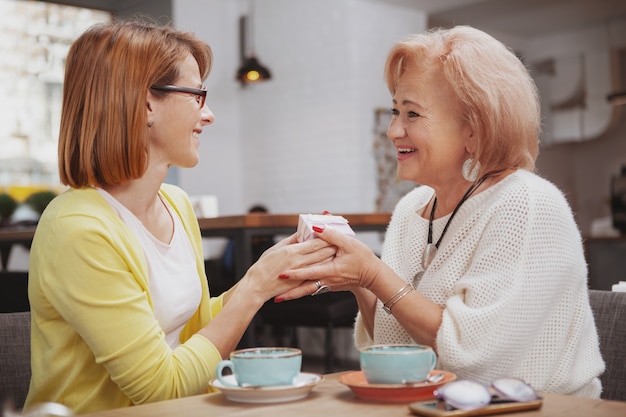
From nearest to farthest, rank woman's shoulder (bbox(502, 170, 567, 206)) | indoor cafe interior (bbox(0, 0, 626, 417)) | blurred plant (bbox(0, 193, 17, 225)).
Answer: woman's shoulder (bbox(502, 170, 567, 206)) → blurred plant (bbox(0, 193, 17, 225)) → indoor cafe interior (bbox(0, 0, 626, 417))

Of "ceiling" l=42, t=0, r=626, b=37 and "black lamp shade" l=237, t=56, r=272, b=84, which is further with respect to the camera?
"ceiling" l=42, t=0, r=626, b=37

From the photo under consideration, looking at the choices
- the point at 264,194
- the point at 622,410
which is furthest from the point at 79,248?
the point at 264,194

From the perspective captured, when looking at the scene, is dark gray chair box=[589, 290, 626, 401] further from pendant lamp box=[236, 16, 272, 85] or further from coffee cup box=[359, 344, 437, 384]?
pendant lamp box=[236, 16, 272, 85]

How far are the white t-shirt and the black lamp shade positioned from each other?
5.29 meters

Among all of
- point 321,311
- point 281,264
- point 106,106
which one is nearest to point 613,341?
point 281,264

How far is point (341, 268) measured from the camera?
61.1 inches

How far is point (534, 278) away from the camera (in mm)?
1431

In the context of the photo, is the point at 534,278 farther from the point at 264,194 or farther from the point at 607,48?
the point at 607,48

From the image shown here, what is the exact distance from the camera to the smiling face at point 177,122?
1630mm

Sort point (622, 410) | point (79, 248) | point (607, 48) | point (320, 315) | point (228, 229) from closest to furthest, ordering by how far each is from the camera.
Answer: point (622, 410) → point (79, 248) → point (228, 229) → point (320, 315) → point (607, 48)

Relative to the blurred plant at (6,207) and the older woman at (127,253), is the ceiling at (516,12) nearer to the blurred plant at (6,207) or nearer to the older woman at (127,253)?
the blurred plant at (6,207)

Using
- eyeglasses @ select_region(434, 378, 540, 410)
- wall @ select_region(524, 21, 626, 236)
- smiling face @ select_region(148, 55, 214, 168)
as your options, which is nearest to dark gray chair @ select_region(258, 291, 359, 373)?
Result: smiling face @ select_region(148, 55, 214, 168)

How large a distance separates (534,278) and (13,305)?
2.37m

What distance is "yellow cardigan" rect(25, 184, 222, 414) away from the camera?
135cm
